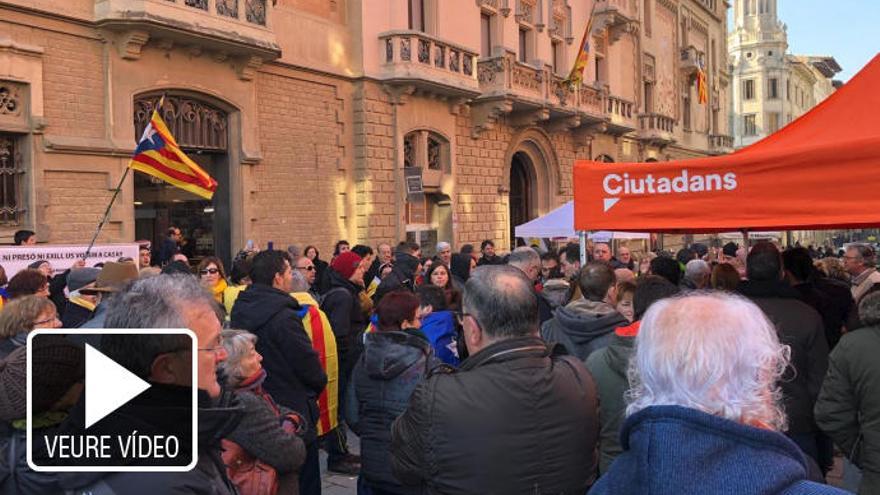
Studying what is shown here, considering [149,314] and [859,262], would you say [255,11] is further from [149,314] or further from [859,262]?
[149,314]

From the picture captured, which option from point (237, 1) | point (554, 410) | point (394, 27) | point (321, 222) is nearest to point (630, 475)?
point (554, 410)

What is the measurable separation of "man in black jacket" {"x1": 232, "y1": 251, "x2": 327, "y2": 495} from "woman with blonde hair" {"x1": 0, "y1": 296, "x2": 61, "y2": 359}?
1.18 meters

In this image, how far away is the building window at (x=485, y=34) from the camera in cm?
2069

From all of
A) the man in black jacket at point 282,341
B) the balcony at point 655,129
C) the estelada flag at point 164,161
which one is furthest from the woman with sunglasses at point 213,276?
the balcony at point 655,129

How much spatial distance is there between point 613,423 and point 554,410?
0.80 m

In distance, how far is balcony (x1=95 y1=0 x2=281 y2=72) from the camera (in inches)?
439

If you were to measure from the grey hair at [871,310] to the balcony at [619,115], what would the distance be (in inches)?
878

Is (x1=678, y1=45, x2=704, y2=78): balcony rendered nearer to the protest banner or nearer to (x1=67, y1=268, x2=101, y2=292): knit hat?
the protest banner

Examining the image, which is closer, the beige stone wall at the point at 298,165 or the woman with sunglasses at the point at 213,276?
the woman with sunglasses at the point at 213,276

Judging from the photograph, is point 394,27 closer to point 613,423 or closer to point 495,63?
point 495,63

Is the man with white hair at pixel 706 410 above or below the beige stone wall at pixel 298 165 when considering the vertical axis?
below

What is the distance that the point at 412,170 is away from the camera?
15820 millimetres

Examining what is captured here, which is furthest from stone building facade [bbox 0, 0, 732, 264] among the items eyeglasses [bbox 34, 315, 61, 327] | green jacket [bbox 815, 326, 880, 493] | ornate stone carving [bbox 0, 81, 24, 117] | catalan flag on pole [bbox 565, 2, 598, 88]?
green jacket [bbox 815, 326, 880, 493]

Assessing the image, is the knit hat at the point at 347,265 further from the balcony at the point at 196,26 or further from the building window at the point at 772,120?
the building window at the point at 772,120
